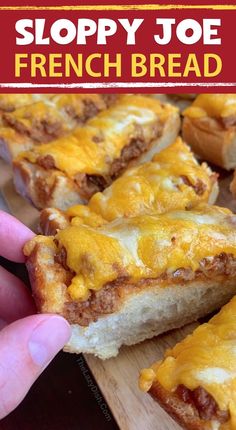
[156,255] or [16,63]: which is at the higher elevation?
[16,63]

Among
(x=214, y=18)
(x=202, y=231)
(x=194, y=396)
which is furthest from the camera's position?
(x=214, y=18)

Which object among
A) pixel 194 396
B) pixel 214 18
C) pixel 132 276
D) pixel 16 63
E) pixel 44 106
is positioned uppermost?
pixel 214 18

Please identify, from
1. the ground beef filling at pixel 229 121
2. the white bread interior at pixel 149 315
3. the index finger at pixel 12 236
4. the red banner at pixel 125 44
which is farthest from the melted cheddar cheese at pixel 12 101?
the white bread interior at pixel 149 315

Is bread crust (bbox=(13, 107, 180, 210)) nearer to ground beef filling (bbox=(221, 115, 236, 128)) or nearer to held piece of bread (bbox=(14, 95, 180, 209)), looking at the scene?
held piece of bread (bbox=(14, 95, 180, 209))

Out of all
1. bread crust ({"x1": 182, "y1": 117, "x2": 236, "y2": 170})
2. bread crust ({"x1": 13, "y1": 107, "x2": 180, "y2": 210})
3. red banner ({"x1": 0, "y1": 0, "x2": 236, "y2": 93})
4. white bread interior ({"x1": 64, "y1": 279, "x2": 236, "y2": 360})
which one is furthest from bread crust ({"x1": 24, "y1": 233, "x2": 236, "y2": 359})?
red banner ({"x1": 0, "y1": 0, "x2": 236, "y2": 93})

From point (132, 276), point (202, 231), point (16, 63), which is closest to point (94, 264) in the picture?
point (132, 276)

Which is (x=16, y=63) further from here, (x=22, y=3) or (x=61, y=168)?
(x=61, y=168)
